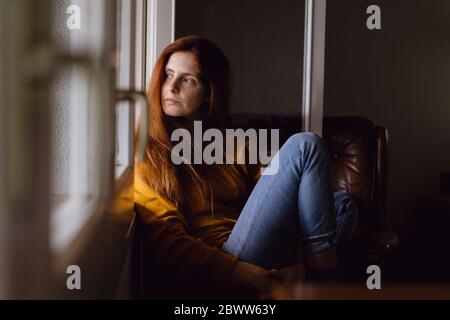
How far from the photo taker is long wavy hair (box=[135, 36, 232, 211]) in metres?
1.25

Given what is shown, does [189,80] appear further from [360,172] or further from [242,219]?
[360,172]

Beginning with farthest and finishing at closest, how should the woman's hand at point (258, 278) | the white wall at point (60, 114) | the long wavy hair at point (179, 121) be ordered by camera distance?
the long wavy hair at point (179, 121), the woman's hand at point (258, 278), the white wall at point (60, 114)

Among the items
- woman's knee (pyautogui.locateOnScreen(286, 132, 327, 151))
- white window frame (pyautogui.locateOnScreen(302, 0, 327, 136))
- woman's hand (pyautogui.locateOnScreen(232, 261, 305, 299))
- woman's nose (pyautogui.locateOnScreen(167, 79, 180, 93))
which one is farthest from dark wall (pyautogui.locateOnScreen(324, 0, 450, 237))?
woman's hand (pyautogui.locateOnScreen(232, 261, 305, 299))

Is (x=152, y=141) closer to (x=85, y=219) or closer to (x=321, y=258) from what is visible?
(x=321, y=258)

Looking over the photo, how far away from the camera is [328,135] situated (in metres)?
1.82

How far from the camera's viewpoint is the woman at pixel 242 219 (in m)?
1.13

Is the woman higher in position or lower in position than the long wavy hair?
lower

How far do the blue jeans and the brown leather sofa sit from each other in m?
0.25

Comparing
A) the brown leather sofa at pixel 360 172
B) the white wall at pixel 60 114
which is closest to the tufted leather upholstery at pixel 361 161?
the brown leather sofa at pixel 360 172

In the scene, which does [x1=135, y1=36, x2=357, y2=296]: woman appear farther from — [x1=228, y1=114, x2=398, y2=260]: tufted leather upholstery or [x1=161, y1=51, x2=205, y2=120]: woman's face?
[x1=228, y1=114, x2=398, y2=260]: tufted leather upholstery

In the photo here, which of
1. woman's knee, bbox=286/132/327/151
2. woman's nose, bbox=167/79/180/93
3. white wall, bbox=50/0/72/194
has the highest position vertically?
woman's nose, bbox=167/79/180/93

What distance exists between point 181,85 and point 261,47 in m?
0.58

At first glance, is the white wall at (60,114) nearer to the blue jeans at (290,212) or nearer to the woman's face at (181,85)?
the blue jeans at (290,212)

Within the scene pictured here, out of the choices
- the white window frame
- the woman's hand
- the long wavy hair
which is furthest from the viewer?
the white window frame
